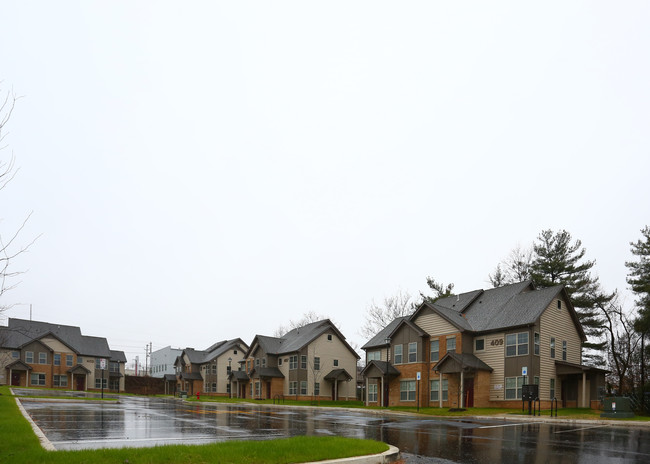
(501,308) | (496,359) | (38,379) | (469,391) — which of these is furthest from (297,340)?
(38,379)

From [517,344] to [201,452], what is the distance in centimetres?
3147

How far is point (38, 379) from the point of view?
241 ft

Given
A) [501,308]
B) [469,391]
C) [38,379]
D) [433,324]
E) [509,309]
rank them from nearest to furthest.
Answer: [469,391] → [509,309] → [501,308] → [433,324] → [38,379]

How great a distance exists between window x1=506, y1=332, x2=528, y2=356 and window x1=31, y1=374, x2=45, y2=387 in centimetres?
6361

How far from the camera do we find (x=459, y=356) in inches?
1521

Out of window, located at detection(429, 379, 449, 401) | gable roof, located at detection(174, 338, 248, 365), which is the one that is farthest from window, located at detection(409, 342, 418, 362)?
gable roof, located at detection(174, 338, 248, 365)

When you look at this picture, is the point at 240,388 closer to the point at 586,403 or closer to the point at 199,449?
the point at 586,403

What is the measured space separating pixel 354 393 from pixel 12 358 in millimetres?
45151

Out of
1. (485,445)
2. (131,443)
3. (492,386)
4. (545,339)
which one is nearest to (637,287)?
(545,339)

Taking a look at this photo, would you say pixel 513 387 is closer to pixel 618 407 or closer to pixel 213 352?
pixel 618 407

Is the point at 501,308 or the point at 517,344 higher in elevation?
the point at 501,308

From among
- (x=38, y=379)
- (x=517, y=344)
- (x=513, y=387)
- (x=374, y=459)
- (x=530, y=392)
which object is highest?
(x=374, y=459)

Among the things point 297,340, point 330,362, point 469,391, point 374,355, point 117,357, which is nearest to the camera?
point 469,391

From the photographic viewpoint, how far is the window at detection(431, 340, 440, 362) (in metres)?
42.4
